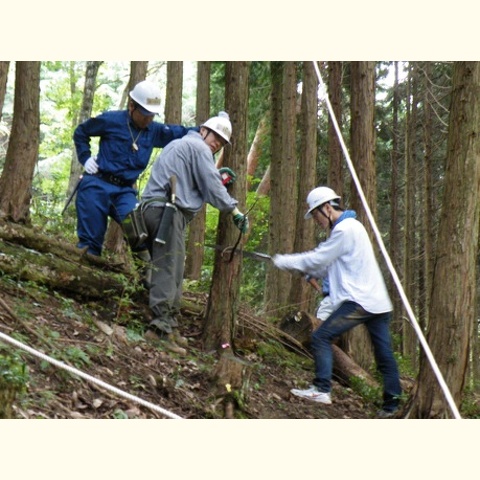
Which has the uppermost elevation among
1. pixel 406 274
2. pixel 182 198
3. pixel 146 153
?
pixel 146 153

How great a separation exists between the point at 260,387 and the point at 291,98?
8315mm

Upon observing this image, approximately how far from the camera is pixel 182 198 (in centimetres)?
713

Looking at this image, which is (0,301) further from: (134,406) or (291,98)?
(291,98)

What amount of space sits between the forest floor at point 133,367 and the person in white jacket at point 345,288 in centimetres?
37

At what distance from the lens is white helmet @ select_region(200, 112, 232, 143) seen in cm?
695

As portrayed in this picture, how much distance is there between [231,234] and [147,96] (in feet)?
5.61

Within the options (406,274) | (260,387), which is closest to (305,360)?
(260,387)

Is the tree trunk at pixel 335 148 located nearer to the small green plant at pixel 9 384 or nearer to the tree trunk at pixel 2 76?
the tree trunk at pixel 2 76

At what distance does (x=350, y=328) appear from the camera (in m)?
6.67

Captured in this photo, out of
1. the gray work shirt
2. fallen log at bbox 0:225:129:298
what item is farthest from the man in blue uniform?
the gray work shirt

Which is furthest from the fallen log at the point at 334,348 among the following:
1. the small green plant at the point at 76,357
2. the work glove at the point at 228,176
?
the small green plant at the point at 76,357

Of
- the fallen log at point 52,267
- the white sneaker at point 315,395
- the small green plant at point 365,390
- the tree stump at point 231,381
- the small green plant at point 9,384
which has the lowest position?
the small green plant at point 365,390

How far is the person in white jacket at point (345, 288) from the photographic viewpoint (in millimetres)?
6582

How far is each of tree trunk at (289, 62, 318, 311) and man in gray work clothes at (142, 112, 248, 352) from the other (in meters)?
4.51
